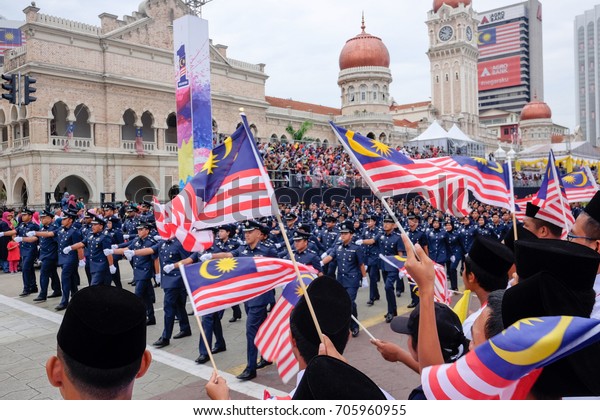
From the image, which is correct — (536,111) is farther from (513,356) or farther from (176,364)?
(513,356)

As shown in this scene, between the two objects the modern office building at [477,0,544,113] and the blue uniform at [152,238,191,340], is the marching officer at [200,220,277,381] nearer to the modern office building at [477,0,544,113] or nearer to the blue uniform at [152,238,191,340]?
the blue uniform at [152,238,191,340]

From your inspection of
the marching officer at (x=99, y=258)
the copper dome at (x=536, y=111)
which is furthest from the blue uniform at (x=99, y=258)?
the copper dome at (x=536, y=111)

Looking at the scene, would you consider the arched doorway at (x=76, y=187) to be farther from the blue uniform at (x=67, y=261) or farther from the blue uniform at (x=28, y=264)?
the blue uniform at (x=67, y=261)

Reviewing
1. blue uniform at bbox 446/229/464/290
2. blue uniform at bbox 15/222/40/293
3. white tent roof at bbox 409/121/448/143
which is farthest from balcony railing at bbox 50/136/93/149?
white tent roof at bbox 409/121/448/143

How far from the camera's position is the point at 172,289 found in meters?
8.09

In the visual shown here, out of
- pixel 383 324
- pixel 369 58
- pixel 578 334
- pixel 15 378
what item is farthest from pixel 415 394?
pixel 369 58

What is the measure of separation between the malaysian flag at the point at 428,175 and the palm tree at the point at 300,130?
34.6 meters

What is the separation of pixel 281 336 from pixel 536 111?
91331mm

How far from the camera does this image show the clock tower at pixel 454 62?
68.6 m

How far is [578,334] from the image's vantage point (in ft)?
5.52

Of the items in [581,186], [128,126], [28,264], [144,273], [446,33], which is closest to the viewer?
[144,273]

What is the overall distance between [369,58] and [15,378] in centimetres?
4843

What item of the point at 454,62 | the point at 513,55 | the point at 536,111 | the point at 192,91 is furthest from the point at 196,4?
the point at 513,55

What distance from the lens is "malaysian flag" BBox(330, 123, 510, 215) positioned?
4797mm
